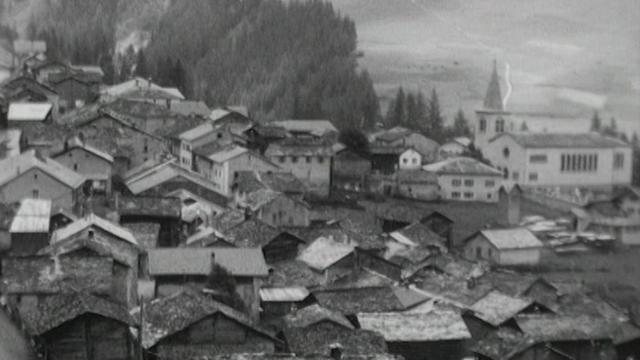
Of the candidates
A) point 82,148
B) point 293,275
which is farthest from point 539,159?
point 82,148

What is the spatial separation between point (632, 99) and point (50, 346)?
8.65 meters

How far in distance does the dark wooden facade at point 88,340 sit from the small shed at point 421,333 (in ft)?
11.6

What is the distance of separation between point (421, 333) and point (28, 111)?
13.4m

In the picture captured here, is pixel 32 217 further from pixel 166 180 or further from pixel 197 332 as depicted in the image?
pixel 166 180

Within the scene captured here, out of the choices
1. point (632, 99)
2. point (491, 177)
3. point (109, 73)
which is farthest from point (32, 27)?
point (632, 99)

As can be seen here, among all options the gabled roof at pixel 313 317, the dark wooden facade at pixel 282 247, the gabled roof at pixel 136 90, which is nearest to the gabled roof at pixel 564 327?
the gabled roof at pixel 313 317

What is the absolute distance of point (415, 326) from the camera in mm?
14031

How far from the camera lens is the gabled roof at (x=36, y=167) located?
57.8 ft

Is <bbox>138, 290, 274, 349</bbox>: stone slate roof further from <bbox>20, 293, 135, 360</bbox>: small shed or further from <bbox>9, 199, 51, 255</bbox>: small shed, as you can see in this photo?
<bbox>9, 199, 51, 255</bbox>: small shed

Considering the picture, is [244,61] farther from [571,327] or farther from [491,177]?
[571,327]

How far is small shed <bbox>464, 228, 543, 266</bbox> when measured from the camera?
19906mm

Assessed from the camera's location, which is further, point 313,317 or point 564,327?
point 564,327

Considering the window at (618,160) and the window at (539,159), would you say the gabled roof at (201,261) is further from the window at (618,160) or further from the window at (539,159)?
the window at (539,159)

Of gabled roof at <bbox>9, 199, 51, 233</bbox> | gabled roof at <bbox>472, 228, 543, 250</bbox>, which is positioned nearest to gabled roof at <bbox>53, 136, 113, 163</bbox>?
gabled roof at <bbox>9, 199, 51, 233</bbox>
